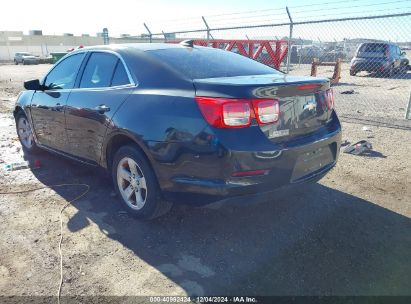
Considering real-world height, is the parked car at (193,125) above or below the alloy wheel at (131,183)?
above

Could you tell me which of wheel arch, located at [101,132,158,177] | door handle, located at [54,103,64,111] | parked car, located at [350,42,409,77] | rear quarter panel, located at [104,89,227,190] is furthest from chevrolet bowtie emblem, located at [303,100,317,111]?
parked car, located at [350,42,409,77]

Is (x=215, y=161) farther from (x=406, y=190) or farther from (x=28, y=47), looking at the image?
(x=28, y=47)

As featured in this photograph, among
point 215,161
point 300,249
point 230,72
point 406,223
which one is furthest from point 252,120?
point 406,223

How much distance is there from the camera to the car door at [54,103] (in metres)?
4.30

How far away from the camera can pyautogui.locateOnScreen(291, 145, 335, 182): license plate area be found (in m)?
2.97

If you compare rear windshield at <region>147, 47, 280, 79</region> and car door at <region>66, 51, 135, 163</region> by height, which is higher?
rear windshield at <region>147, 47, 280, 79</region>

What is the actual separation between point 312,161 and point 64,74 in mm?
3285

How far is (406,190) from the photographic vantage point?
163 inches

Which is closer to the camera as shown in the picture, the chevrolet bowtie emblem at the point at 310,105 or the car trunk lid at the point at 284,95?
the car trunk lid at the point at 284,95

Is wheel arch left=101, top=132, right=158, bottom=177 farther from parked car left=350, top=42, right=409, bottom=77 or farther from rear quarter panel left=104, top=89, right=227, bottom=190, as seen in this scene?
parked car left=350, top=42, right=409, bottom=77

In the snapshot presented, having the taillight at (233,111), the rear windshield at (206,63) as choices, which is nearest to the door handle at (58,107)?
the rear windshield at (206,63)

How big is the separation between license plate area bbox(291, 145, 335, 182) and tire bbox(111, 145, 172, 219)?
4.00 ft

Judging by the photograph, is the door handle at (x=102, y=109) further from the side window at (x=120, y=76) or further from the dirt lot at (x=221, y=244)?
the dirt lot at (x=221, y=244)

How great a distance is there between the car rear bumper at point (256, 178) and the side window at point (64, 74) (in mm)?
2188
